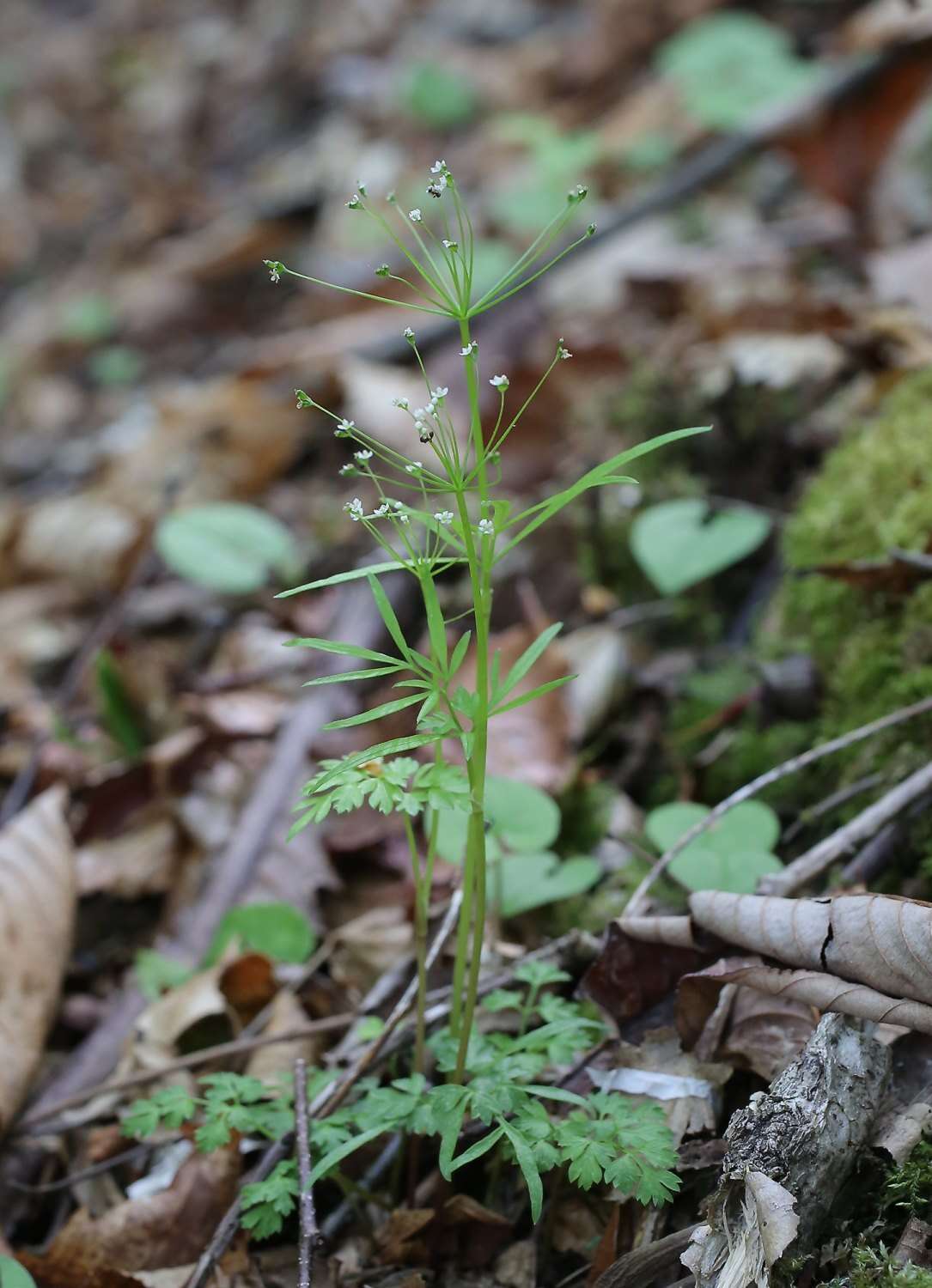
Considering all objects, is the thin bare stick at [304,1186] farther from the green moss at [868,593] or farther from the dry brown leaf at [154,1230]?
the green moss at [868,593]

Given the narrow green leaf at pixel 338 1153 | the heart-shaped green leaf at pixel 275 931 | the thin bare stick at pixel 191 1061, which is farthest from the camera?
the heart-shaped green leaf at pixel 275 931

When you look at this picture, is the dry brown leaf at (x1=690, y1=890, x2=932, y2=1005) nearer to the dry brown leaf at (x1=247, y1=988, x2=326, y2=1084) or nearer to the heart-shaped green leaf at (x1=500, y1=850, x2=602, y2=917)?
the heart-shaped green leaf at (x1=500, y1=850, x2=602, y2=917)

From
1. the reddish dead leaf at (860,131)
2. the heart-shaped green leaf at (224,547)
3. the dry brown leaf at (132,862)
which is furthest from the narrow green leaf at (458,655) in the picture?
the reddish dead leaf at (860,131)

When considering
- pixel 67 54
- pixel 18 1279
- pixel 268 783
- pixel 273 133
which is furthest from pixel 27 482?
pixel 67 54

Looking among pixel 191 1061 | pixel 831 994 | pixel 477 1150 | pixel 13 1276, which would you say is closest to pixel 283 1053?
pixel 191 1061

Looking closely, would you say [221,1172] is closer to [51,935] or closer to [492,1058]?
[492,1058]

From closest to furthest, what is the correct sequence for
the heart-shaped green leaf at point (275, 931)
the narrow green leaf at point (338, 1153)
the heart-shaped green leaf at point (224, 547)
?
the narrow green leaf at point (338, 1153) < the heart-shaped green leaf at point (275, 931) < the heart-shaped green leaf at point (224, 547)
